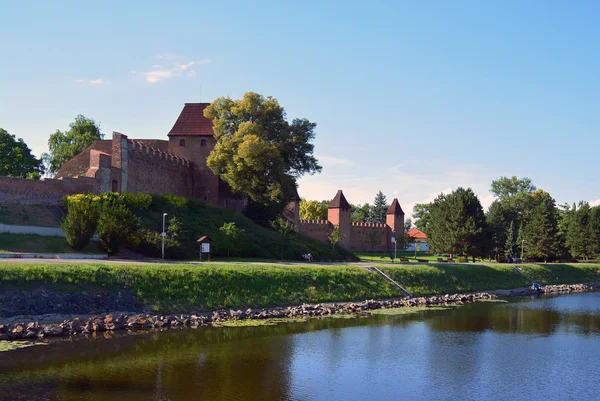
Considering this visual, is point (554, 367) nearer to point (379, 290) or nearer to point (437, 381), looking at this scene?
point (437, 381)

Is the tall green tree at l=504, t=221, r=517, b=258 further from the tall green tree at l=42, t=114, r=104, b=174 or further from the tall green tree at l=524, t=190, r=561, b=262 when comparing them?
the tall green tree at l=42, t=114, r=104, b=174

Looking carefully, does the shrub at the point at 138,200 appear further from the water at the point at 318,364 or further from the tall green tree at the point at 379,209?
the tall green tree at the point at 379,209

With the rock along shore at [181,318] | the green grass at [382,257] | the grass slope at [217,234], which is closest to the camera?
the rock along shore at [181,318]

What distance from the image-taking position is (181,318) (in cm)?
2331

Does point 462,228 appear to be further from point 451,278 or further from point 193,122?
point 193,122

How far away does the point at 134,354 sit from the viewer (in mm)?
18141

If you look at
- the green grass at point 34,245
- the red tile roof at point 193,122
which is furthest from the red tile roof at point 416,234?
the green grass at point 34,245

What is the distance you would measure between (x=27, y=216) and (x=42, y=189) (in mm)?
3157

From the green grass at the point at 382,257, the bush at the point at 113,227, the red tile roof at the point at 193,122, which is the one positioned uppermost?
the red tile roof at the point at 193,122

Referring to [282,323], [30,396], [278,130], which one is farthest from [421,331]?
[278,130]

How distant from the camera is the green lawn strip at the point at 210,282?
76.1 feet

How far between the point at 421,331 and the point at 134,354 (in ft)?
36.9

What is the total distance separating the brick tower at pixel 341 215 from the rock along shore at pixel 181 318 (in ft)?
102

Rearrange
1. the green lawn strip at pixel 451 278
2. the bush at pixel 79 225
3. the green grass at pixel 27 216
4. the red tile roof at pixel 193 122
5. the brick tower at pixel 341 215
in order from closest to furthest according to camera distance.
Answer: the bush at pixel 79 225
the green grass at pixel 27 216
the green lawn strip at pixel 451 278
the red tile roof at pixel 193 122
the brick tower at pixel 341 215
